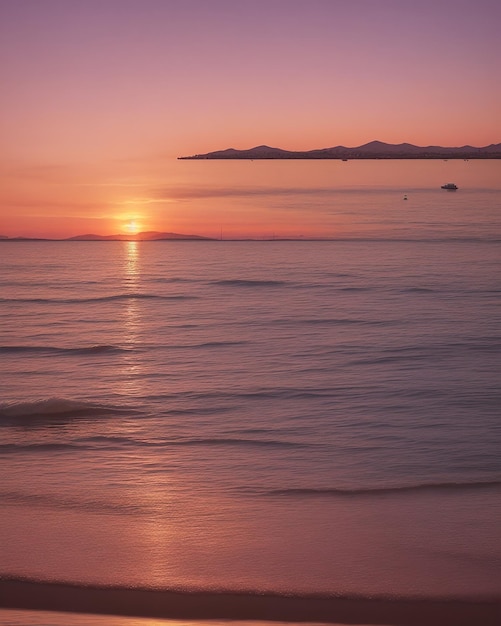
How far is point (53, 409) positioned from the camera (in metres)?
10.6

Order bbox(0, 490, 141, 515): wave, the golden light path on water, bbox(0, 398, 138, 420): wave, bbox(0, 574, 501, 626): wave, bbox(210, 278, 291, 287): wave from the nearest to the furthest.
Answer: bbox(0, 574, 501, 626): wave → bbox(0, 490, 141, 515): wave → bbox(0, 398, 138, 420): wave → the golden light path on water → bbox(210, 278, 291, 287): wave

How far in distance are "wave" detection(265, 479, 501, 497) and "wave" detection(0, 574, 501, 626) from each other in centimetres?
203

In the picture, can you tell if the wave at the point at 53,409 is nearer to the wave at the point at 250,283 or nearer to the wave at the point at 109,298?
the wave at the point at 109,298

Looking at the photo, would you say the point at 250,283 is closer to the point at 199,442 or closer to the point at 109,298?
the point at 109,298

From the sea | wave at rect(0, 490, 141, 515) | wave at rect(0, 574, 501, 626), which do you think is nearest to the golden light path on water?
the sea

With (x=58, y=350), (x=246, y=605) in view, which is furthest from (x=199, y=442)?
(x=58, y=350)

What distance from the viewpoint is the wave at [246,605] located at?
4.74 metres

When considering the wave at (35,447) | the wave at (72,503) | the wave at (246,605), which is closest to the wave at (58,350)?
the wave at (35,447)

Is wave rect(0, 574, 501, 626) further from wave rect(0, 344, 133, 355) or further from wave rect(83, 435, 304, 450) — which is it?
wave rect(0, 344, 133, 355)

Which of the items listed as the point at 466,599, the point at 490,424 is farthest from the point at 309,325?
the point at 466,599

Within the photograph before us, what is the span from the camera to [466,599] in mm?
4922

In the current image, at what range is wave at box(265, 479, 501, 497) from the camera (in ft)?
23.0

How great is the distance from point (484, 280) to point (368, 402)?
2119 cm

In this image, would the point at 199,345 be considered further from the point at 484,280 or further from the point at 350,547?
the point at 484,280
